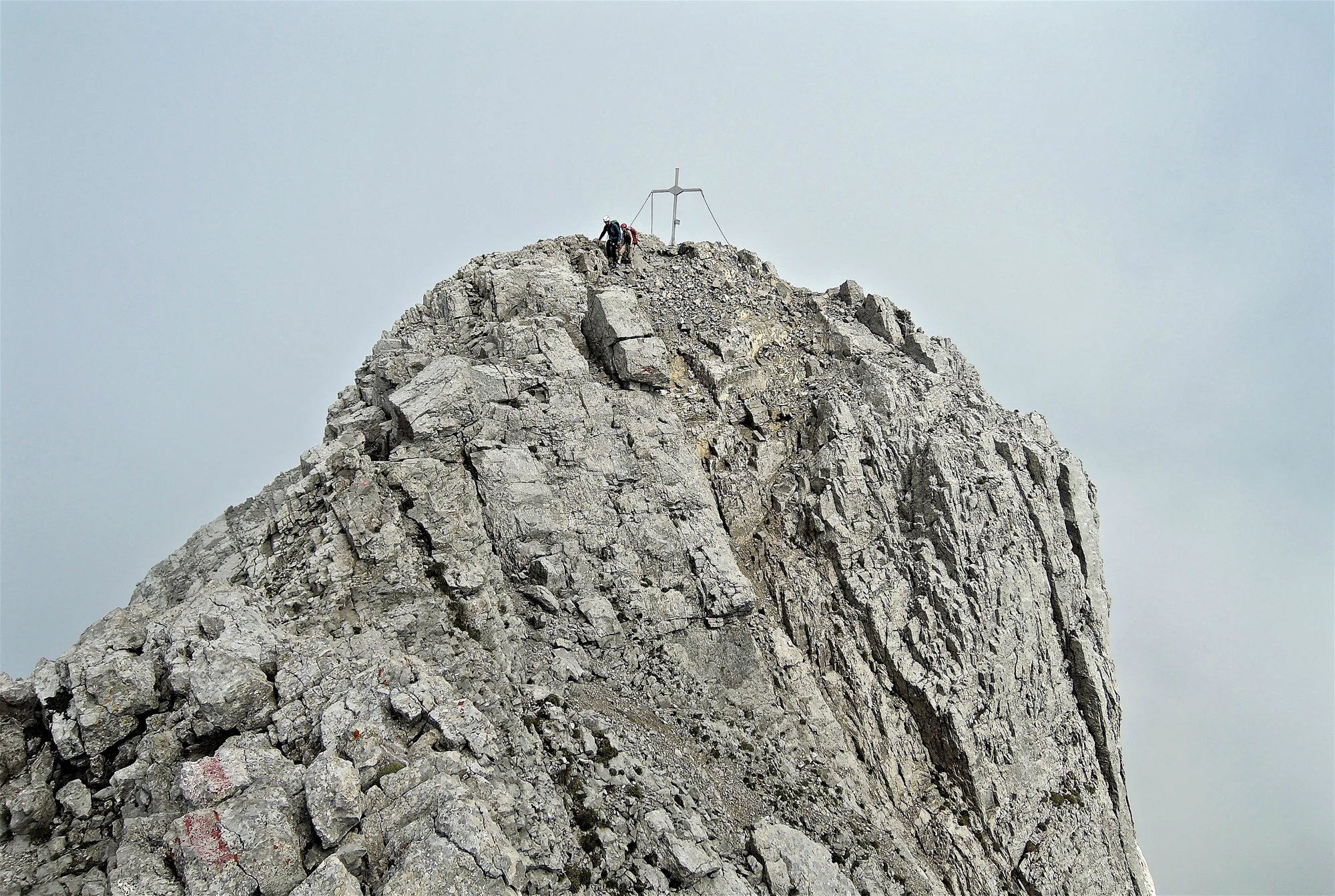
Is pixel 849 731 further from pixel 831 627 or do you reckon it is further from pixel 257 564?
pixel 257 564

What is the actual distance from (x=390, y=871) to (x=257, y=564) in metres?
10.0

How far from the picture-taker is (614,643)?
21.0 m

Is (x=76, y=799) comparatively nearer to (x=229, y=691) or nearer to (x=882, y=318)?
(x=229, y=691)

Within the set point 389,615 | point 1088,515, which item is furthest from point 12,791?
point 1088,515

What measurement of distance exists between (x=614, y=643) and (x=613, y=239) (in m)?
18.7

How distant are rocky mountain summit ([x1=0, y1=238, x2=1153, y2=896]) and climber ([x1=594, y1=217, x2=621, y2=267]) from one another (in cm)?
152

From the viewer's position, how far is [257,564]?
19.8 metres

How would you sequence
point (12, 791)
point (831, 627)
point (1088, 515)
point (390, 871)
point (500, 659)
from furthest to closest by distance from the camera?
point (1088, 515), point (831, 627), point (500, 659), point (12, 791), point (390, 871)

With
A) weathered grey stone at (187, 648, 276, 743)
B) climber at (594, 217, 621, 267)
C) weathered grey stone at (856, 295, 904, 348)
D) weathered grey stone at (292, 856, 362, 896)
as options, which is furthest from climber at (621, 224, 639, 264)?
weathered grey stone at (292, 856, 362, 896)

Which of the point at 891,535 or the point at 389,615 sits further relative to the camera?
the point at 891,535

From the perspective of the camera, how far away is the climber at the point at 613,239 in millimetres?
31312

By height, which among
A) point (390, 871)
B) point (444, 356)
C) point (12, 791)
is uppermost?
point (444, 356)

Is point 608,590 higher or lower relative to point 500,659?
higher

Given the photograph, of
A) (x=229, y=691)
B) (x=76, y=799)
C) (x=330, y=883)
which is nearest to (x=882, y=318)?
(x=229, y=691)
